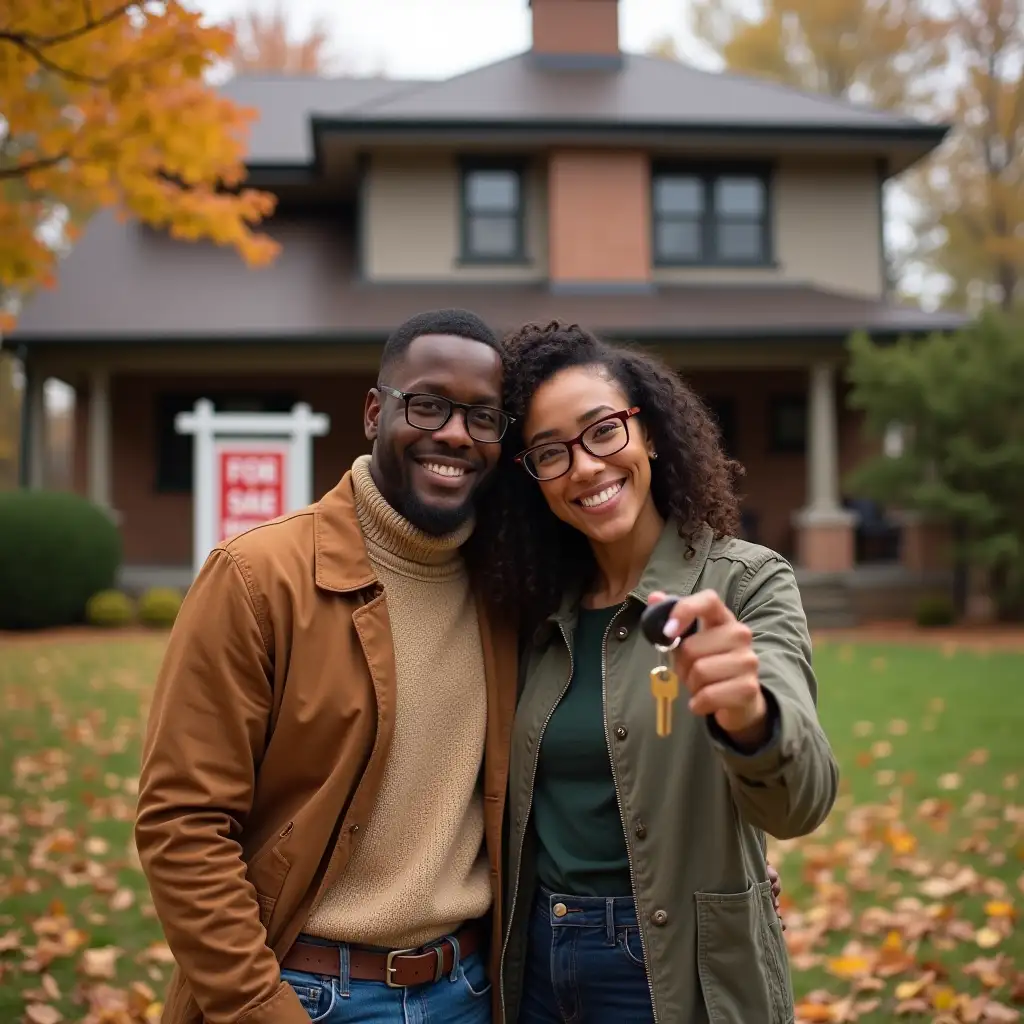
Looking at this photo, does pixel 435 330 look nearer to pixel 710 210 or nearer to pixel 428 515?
pixel 428 515

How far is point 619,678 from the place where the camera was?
236 cm

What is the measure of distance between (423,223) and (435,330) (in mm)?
16526

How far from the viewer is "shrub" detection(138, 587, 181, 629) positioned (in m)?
15.4

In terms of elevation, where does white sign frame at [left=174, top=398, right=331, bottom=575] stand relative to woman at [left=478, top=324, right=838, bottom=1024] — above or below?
above

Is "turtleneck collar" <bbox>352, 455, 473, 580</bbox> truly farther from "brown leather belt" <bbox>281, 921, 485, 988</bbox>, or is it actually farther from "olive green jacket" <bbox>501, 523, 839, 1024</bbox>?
"brown leather belt" <bbox>281, 921, 485, 988</bbox>

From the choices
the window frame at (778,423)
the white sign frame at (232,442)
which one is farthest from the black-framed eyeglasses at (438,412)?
the window frame at (778,423)

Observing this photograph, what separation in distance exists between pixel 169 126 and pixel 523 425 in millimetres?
5452

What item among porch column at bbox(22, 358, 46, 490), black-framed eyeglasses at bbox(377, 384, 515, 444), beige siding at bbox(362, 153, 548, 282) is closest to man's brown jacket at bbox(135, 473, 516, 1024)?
black-framed eyeglasses at bbox(377, 384, 515, 444)

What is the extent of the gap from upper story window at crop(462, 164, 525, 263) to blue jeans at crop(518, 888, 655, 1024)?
1686cm

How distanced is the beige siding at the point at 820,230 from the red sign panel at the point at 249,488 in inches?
510

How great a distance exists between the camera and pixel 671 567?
2.40 meters

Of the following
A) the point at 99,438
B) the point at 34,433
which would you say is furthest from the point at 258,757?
the point at 34,433

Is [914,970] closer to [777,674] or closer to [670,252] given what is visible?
[777,674]

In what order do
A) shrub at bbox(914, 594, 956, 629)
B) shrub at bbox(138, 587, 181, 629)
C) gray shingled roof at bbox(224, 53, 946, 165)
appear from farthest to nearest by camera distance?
gray shingled roof at bbox(224, 53, 946, 165)
shrub at bbox(914, 594, 956, 629)
shrub at bbox(138, 587, 181, 629)
